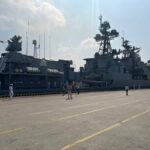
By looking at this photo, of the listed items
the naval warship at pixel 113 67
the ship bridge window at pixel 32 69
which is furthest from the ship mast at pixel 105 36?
the ship bridge window at pixel 32 69

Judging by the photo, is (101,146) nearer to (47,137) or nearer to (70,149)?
(70,149)

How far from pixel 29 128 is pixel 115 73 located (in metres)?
87.2

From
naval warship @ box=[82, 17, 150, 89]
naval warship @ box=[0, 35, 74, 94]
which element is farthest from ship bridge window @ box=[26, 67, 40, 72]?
naval warship @ box=[82, 17, 150, 89]

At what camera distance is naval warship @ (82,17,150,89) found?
9675 centimetres

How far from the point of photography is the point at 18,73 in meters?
63.5

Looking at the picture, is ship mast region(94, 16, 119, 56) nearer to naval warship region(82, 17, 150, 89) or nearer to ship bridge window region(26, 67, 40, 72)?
naval warship region(82, 17, 150, 89)

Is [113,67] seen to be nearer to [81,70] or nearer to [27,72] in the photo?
[81,70]

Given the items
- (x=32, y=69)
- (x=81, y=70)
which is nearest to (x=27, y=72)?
(x=32, y=69)

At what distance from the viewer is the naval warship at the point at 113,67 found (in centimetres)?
9675

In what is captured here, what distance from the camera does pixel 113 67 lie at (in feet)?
335

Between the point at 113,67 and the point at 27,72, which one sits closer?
the point at 27,72

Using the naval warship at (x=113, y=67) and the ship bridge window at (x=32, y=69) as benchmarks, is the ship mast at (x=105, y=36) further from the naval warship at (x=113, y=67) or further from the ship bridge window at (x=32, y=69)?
the ship bridge window at (x=32, y=69)

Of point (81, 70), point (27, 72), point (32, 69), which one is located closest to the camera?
point (27, 72)

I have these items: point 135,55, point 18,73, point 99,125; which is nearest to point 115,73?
point 135,55
